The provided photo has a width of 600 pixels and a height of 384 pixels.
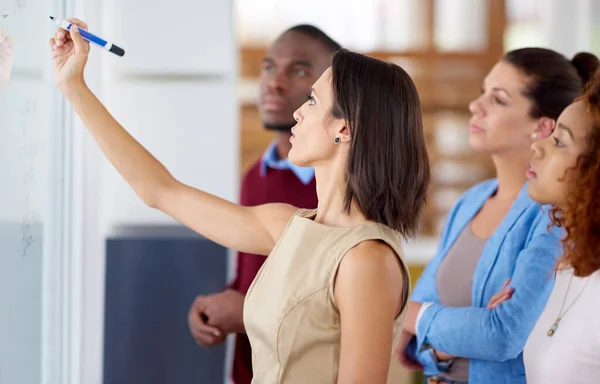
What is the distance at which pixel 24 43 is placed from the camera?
1.39m

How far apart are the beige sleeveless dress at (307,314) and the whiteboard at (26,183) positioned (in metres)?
0.41

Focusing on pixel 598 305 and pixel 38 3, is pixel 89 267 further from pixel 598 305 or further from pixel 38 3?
pixel 598 305

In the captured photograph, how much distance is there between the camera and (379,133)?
52.6 inches

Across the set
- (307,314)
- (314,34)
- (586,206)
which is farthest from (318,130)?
(314,34)

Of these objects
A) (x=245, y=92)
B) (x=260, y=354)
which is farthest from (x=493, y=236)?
(x=245, y=92)

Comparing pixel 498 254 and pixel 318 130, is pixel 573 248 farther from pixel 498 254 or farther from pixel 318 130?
pixel 318 130

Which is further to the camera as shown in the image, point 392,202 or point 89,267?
point 89,267

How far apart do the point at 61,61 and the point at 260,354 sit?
0.65 meters

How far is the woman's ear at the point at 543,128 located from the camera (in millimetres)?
1970

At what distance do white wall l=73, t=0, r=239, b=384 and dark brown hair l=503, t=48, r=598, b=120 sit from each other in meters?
1.01

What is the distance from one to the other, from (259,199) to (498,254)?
2.29 ft

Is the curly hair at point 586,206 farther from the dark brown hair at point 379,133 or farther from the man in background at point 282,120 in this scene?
the man in background at point 282,120

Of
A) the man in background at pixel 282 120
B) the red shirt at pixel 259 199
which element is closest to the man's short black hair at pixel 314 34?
the man in background at pixel 282 120

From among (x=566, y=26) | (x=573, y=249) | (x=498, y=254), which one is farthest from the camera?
(x=566, y=26)
